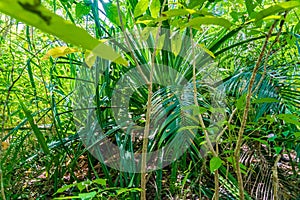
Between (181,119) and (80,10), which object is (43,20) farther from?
(181,119)

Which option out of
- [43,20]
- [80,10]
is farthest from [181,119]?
[43,20]

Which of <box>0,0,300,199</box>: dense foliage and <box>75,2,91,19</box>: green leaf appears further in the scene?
<box>75,2,91,19</box>: green leaf

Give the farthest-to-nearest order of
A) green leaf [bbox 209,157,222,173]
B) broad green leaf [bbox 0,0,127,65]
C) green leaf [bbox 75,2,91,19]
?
green leaf [bbox 75,2,91,19] < green leaf [bbox 209,157,222,173] < broad green leaf [bbox 0,0,127,65]

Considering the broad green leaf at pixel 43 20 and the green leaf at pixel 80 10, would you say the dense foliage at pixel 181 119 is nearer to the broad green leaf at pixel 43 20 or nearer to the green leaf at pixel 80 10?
the green leaf at pixel 80 10

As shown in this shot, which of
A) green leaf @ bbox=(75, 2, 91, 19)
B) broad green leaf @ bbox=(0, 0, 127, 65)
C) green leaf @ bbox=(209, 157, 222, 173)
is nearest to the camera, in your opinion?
broad green leaf @ bbox=(0, 0, 127, 65)

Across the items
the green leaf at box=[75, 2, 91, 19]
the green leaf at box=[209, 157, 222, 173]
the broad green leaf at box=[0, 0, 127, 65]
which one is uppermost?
the green leaf at box=[75, 2, 91, 19]

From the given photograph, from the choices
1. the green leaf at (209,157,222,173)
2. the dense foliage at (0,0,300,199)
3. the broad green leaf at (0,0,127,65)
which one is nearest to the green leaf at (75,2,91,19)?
the dense foliage at (0,0,300,199)

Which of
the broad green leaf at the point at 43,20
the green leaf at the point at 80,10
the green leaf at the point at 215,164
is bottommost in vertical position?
the green leaf at the point at 215,164

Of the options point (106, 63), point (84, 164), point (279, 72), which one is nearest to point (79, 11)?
point (106, 63)

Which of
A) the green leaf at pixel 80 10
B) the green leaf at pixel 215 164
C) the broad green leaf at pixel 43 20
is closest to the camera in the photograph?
the broad green leaf at pixel 43 20

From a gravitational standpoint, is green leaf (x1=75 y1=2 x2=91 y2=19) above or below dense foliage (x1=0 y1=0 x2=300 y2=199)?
above

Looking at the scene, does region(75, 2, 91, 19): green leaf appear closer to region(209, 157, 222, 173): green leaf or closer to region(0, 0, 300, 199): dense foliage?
region(0, 0, 300, 199): dense foliage

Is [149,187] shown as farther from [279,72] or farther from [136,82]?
[279,72]

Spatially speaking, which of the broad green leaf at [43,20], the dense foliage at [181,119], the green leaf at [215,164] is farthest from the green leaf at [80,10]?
the broad green leaf at [43,20]
